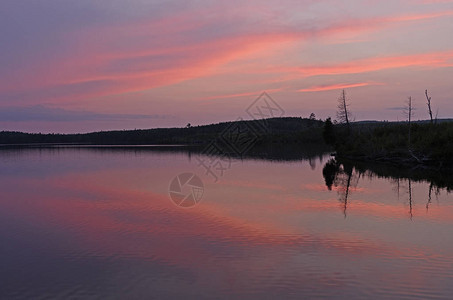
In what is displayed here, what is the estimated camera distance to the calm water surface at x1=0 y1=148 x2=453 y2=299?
8.44 m

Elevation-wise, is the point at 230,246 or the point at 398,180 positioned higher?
the point at 398,180

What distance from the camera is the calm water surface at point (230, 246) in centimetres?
844

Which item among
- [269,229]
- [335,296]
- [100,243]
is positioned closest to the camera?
[335,296]

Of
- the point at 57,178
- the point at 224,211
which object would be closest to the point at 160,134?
the point at 57,178

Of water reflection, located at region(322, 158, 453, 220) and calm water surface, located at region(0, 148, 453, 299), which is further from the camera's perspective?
water reflection, located at region(322, 158, 453, 220)

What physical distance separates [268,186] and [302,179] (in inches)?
185

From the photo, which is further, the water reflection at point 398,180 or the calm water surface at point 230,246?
the water reflection at point 398,180

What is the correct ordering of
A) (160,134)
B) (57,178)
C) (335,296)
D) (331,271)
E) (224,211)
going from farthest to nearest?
(160,134) < (57,178) < (224,211) < (331,271) < (335,296)

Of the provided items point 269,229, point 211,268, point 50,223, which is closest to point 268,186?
point 269,229

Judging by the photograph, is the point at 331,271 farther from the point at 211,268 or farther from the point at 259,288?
the point at 211,268

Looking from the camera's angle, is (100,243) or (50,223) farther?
(50,223)

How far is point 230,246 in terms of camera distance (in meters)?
11.3

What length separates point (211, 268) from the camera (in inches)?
379

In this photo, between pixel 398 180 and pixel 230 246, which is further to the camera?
pixel 398 180
